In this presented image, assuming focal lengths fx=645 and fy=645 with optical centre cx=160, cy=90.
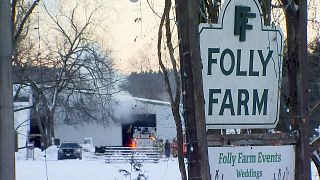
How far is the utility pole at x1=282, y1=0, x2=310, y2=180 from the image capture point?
6.65 meters

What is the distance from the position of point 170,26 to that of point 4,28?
2.30m

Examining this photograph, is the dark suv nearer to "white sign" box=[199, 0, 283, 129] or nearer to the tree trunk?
the tree trunk

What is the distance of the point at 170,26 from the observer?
909cm

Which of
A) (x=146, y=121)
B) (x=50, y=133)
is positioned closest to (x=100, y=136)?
(x=146, y=121)

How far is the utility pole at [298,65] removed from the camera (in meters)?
6.65

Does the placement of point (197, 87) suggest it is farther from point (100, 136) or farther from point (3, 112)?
point (100, 136)

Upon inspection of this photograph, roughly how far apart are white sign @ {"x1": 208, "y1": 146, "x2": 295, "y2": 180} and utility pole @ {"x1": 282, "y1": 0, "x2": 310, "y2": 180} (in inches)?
17.5

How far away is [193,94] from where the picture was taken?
5.54 m

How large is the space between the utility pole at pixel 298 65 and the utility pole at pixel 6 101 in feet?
11.6

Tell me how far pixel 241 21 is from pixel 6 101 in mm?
3518

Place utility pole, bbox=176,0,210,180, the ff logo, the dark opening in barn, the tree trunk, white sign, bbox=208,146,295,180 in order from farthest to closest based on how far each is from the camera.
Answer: the dark opening in barn < the tree trunk < the ff logo < white sign, bbox=208,146,295,180 < utility pole, bbox=176,0,210,180

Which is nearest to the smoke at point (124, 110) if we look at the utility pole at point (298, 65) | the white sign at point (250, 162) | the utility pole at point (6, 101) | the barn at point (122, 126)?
the barn at point (122, 126)

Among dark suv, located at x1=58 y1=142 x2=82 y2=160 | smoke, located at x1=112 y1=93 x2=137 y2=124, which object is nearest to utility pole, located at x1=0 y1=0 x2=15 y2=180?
dark suv, located at x1=58 y1=142 x2=82 y2=160

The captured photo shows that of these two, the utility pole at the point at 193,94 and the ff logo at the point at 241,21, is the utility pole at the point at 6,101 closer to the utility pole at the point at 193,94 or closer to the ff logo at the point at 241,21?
the utility pole at the point at 193,94
